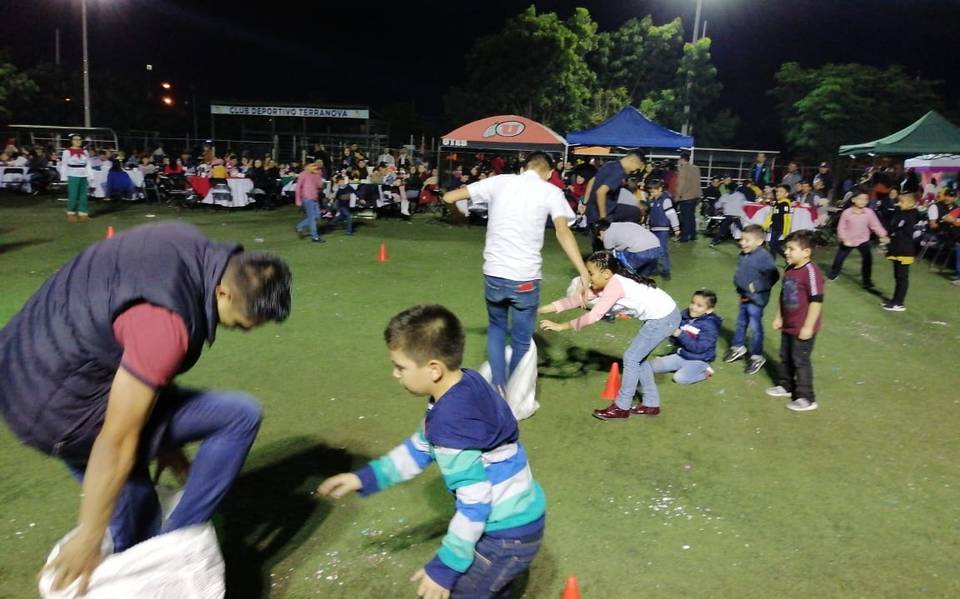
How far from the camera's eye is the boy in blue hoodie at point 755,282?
6207mm

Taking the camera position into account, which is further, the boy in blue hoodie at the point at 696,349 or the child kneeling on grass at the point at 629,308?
the boy in blue hoodie at the point at 696,349

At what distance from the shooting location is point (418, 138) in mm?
43188

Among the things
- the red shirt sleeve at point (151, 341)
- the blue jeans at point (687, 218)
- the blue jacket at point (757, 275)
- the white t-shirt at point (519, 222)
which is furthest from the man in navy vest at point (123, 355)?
the blue jeans at point (687, 218)

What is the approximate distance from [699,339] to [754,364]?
2.41 feet

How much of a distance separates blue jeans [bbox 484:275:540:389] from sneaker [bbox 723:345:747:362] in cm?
273

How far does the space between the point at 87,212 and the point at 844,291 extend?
14.8 m

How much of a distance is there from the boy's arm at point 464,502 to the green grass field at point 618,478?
95cm

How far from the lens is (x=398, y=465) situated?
7.94ft

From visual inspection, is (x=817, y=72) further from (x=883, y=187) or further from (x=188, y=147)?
(x=188, y=147)

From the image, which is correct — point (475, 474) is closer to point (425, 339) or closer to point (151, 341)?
point (425, 339)

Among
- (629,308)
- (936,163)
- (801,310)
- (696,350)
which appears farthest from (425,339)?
(936,163)

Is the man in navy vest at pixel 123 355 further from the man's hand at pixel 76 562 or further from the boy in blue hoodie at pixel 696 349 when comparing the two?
the boy in blue hoodie at pixel 696 349

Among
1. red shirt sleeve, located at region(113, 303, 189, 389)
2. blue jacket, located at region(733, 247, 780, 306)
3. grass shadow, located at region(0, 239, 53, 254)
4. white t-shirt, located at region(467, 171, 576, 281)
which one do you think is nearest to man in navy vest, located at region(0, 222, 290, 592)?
red shirt sleeve, located at region(113, 303, 189, 389)

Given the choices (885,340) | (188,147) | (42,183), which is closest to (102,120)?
(188,147)
